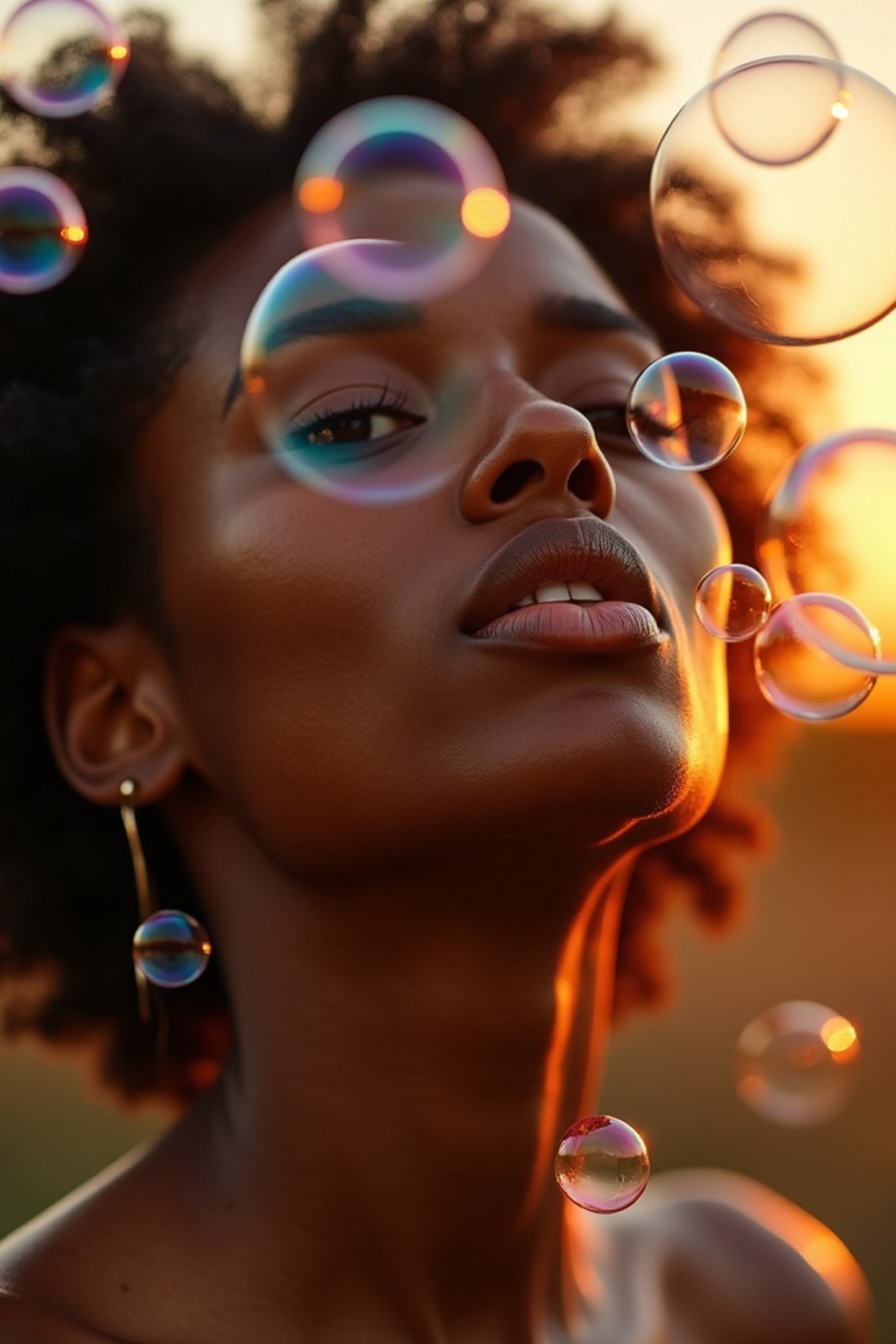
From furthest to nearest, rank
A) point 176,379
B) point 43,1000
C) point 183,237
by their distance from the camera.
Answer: point 43,1000
point 183,237
point 176,379

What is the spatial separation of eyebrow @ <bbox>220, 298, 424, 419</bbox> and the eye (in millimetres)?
90

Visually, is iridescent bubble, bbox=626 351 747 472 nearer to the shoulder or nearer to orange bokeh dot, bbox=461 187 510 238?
orange bokeh dot, bbox=461 187 510 238

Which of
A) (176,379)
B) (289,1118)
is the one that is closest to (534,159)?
(176,379)

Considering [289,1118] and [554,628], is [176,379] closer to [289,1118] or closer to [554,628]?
[554,628]

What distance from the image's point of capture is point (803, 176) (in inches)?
83.7

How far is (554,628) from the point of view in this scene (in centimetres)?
188

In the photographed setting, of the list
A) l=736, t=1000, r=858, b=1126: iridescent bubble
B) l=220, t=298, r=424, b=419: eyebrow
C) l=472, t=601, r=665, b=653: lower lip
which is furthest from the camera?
l=736, t=1000, r=858, b=1126: iridescent bubble

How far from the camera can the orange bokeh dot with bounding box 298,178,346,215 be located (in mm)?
2281

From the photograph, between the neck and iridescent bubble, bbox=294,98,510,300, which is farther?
iridescent bubble, bbox=294,98,510,300

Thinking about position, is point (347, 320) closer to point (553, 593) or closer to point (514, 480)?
point (514, 480)

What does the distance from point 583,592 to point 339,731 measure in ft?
1.14

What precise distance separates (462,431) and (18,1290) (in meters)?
1.21

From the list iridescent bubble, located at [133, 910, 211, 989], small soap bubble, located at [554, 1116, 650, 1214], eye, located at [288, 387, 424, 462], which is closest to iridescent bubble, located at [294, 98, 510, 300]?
eye, located at [288, 387, 424, 462]

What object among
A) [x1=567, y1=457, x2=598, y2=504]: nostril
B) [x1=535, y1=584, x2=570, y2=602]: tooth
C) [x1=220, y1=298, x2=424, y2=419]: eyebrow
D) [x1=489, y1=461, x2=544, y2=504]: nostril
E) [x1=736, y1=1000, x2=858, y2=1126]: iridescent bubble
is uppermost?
[x1=220, y1=298, x2=424, y2=419]: eyebrow
